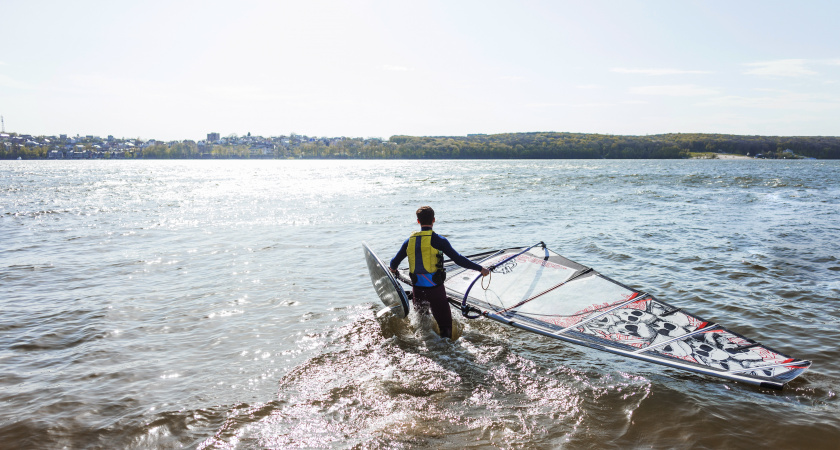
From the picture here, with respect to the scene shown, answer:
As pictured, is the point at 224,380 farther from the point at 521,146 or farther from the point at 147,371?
the point at 521,146

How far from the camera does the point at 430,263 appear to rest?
7.98 m

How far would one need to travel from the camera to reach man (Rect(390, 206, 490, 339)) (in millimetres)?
7887

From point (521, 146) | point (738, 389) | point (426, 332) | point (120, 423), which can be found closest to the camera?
point (120, 423)

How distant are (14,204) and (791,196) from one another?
59.0 m

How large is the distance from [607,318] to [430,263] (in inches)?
127

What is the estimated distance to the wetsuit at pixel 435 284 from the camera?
7.91 m

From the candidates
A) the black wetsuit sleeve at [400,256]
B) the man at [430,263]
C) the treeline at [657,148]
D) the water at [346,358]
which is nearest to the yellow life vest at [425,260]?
the man at [430,263]

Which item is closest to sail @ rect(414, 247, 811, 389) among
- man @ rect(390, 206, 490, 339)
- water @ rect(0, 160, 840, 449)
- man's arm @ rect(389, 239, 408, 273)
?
water @ rect(0, 160, 840, 449)

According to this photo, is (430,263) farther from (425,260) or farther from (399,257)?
(399,257)

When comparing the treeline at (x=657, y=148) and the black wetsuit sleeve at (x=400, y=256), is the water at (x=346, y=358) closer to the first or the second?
the black wetsuit sleeve at (x=400, y=256)

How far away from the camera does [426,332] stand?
880 centimetres

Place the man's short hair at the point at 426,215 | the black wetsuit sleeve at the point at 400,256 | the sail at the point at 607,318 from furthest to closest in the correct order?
the black wetsuit sleeve at the point at 400,256 → the man's short hair at the point at 426,215 → the sail at the point at 607,318

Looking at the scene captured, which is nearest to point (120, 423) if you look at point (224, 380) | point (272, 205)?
point (224, 380)

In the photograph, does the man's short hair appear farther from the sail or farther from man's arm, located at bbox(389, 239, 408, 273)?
the sail
